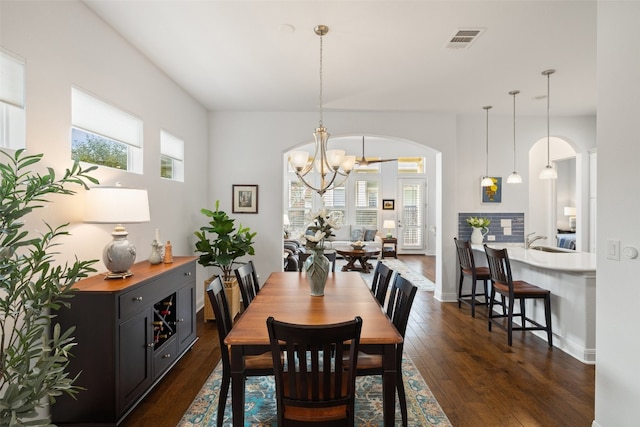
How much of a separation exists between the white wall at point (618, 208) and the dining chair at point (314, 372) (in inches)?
61.6

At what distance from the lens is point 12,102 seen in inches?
75.7

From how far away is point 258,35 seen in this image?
280 centimetres

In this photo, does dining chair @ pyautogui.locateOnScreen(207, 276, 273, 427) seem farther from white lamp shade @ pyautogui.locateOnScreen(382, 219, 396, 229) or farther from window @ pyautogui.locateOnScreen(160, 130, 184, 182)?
white lamp shade @ pyautogui.locateOnScreen(382, 219, 396, 229)

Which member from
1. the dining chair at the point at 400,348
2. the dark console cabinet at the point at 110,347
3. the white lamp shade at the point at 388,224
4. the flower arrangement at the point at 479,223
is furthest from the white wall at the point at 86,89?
the white lamp shade at the point at 388,224

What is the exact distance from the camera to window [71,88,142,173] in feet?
8.18

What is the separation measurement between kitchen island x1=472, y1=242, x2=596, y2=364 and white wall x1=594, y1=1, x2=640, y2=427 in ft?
4.34

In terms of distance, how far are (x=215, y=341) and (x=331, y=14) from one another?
10.9 feet

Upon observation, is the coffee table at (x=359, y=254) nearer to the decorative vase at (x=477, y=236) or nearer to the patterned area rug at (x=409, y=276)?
the patterned area rug at (x=409, y=276)

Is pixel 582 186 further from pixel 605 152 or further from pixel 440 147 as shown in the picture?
pixel 605 152

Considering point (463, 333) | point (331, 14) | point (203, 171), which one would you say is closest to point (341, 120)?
point (203, 171)

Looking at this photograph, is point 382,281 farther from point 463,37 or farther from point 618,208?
point 463,37

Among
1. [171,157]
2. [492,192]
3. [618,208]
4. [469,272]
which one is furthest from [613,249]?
[171,157]

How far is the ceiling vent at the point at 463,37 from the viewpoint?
2.72 meters

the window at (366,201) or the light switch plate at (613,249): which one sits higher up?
the window at (366,201)
